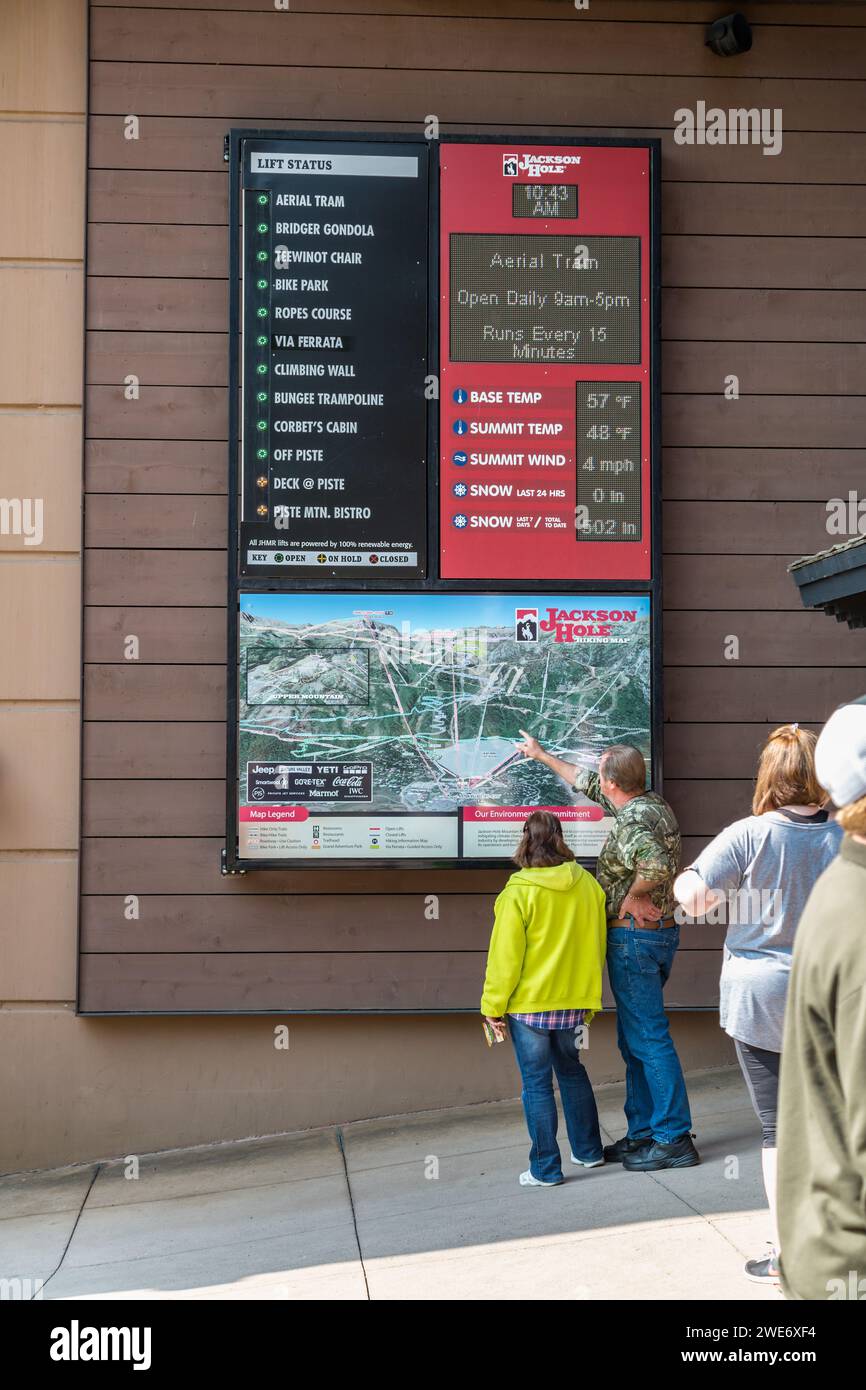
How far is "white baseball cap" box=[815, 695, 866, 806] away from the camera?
82.9 inches

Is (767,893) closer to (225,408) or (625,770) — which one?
(625,770)

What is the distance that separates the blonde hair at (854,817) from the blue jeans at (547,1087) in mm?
3367

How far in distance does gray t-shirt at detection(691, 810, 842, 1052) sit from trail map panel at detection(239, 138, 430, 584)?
285 centimetres

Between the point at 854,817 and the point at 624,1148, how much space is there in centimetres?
390

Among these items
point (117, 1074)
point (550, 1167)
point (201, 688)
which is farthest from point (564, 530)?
point (117, 1074)

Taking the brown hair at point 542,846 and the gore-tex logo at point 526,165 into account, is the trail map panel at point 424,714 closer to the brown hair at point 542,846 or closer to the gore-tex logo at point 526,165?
the brown hair at point 542,846

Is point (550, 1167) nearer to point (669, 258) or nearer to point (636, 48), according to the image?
point (669, 258)

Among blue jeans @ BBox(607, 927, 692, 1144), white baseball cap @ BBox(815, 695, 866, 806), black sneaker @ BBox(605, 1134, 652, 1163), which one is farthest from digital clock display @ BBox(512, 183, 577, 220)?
white baseball cap @ BBox(815, 695, 866, 806)

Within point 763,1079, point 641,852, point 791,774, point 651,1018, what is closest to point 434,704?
point 641,852

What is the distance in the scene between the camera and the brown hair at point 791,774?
4.17 metres

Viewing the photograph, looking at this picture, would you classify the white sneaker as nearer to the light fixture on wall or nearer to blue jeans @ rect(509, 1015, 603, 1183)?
blue jeans @ rect(509, 1015, 603, 1183)

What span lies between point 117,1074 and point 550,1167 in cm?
250

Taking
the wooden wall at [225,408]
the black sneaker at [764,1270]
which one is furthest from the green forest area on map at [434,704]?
the black sneaker at [764,1270]

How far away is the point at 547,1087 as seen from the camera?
205 inches
